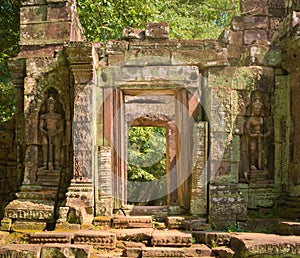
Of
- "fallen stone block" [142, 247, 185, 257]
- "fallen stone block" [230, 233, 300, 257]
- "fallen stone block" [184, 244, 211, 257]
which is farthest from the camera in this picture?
"fallen stone block" [184, 244, 211, 257]

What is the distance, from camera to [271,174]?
747 cm

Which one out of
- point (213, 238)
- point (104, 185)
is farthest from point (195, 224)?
point (104, 185)

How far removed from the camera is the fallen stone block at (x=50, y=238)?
5.66 m

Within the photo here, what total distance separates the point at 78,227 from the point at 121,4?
26.0 ft

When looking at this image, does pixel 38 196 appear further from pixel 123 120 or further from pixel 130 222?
pixel 123 120

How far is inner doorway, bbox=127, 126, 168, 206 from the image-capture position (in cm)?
1366

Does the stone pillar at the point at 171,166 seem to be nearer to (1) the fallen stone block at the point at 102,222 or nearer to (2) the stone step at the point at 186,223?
(2) the stone step at the point at 186,223

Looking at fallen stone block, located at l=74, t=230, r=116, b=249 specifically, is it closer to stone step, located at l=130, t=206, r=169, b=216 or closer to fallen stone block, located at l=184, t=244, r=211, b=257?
fallen stone block, located at l=184, t=244, r=211, b=257

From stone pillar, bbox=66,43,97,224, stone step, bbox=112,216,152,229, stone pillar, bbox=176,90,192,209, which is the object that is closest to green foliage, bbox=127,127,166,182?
stone pillar, bbox=176,90,192,209

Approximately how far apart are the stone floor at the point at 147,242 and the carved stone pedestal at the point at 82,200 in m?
0.29

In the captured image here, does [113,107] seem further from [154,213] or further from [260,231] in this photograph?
[260,231]

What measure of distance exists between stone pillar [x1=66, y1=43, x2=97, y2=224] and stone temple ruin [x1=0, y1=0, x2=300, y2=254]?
17 millimetres

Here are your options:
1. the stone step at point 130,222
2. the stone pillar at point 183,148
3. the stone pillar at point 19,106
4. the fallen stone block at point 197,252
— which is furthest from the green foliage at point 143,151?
the fallen stone block at point 197,252

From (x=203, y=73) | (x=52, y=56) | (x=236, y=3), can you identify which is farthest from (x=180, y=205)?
(x=236, y=3)
